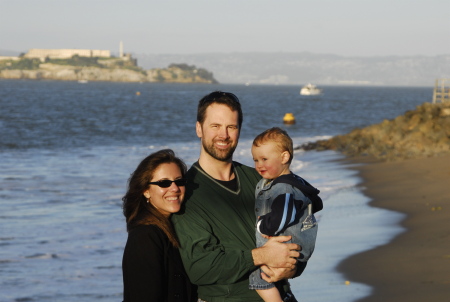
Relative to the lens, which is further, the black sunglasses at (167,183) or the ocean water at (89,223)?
the ocean water at (89,223)

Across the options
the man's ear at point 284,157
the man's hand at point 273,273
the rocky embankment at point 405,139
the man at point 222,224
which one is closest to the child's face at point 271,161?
the man's ear at point 284,157

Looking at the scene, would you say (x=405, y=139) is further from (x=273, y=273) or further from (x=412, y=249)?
(x=273, y=273)

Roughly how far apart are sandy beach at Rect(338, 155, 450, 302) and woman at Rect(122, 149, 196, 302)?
4824 mm

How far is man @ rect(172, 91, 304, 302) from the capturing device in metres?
3.87

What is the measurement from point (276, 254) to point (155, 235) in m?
0.64

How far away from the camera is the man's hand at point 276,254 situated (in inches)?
154

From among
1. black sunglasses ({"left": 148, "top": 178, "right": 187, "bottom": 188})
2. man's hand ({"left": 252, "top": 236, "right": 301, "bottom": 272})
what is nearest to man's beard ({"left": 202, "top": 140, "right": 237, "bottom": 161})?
black sunglasses ({"left": 148, "top": 178, "right": 187, "bottom": 188})

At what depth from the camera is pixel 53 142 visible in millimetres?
37594

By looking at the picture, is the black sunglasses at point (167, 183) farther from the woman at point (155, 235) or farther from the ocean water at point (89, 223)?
the ocean water at point (89, 223)

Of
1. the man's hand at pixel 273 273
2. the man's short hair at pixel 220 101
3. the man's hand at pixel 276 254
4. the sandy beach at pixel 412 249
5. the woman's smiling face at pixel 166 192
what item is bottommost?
the sandy beach at pixel 412 249

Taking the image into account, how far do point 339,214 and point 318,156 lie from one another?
14446mm

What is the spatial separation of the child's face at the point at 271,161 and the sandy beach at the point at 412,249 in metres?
4.32

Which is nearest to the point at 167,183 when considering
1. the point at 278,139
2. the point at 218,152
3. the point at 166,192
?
the point at 166,192

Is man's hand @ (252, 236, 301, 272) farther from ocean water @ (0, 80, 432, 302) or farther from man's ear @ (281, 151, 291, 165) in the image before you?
ocean water @ (0, 80, 432, 302)
